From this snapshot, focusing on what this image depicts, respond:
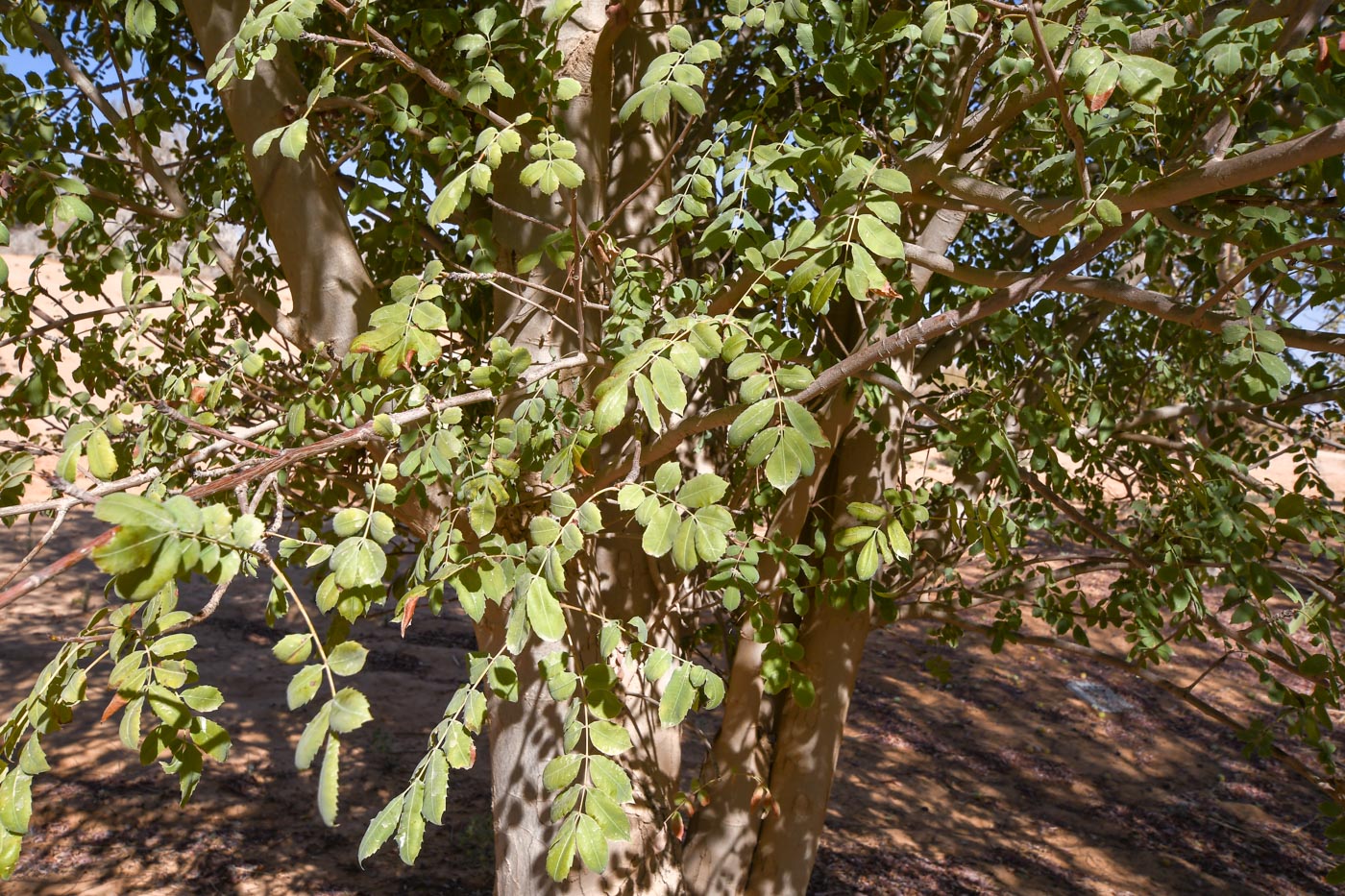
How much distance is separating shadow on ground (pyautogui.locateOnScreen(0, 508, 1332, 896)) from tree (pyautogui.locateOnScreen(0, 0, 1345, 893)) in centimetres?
245

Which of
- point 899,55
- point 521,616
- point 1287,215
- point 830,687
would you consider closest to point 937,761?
point 830,687

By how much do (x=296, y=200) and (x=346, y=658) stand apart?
1.61 metres

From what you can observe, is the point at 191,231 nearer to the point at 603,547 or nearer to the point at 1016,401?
the point at 603,547

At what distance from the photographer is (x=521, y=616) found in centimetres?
136

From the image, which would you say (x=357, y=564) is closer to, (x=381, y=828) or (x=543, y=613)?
(x=543, y=613)

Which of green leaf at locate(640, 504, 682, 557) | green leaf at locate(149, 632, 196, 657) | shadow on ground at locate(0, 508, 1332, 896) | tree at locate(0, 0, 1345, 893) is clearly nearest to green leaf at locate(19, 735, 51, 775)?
tree at locate(0, 0, 1345, 893)

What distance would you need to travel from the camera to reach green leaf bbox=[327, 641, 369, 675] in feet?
4.09

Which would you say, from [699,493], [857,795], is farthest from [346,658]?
[857,795]

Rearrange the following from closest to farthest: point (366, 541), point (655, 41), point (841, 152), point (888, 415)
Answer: point (366, 541) < point (841, 152) < point (655, 41) < point (888, 415)

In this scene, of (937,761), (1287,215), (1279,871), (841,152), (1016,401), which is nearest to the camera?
(841,152)

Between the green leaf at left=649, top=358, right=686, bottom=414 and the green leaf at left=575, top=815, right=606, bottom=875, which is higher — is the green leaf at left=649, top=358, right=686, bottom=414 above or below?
above

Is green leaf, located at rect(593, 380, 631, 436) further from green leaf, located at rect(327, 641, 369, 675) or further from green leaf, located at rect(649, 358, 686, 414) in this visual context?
green leaf, located at rect(327, 641, 369, 675)

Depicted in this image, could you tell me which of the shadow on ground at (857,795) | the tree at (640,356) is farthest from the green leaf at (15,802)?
the shadow on ground at (857,795)

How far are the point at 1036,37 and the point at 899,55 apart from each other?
2183mm
